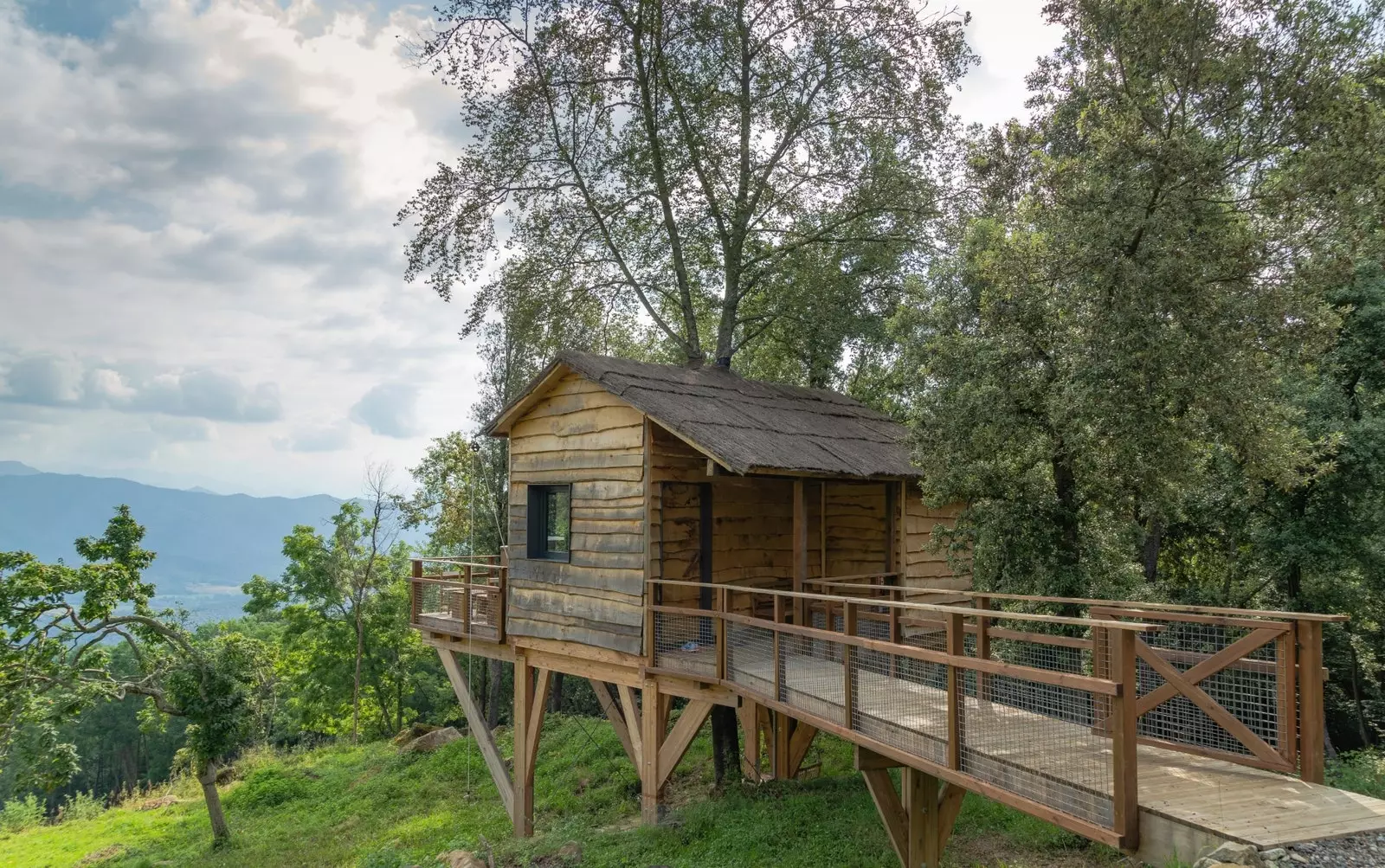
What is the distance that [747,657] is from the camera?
9.16m

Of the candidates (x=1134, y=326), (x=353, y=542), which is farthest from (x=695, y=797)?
(x=353, y=542)

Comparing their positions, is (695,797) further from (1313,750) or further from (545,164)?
(545,164)

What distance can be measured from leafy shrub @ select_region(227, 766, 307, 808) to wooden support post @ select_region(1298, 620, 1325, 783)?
797 inches

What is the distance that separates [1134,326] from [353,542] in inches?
1009

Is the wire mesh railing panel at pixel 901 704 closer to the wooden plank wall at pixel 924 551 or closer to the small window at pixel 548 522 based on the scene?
the wooden plank wall at pixel 924 551

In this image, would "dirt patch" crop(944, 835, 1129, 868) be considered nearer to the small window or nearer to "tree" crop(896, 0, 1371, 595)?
"tree" crop(896, 0, 1371, 595)

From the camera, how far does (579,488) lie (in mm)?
11344

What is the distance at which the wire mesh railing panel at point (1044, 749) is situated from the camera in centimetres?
499

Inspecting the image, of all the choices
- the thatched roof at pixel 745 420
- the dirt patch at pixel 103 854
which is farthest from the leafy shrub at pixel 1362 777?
the dirt patch at pixel 103 854

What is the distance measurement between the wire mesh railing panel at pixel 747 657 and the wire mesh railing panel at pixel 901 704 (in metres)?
1.47

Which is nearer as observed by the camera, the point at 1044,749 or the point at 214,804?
the point at 1044,749

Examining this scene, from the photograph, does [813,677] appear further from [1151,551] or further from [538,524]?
[1151,551]

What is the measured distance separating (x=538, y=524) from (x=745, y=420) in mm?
3806

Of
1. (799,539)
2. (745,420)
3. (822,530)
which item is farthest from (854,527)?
(745,420)
